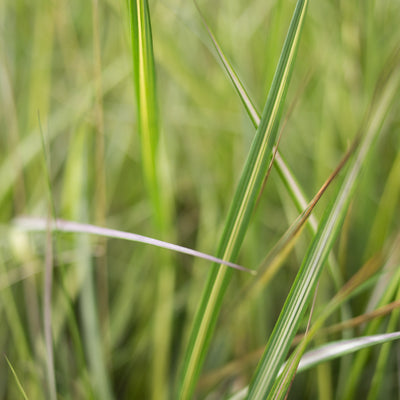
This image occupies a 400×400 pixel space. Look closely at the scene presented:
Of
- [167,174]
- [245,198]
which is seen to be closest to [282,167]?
[245,198]

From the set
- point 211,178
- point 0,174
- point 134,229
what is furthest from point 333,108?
point 0,174

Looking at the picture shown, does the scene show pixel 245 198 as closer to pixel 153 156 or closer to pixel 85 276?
pixel 153 156

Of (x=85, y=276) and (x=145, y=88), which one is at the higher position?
(x=145, y=88)

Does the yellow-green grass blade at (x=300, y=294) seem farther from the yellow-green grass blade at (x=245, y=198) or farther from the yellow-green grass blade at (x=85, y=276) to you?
the yellow-green grass blade at (x=85, y=276)

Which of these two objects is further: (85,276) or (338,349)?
(85,276)

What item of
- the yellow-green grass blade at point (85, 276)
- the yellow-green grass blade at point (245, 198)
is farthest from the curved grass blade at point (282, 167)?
the yellow-green grass blade at point (85, 276)

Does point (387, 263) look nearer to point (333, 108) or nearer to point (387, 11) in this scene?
point (333, 108)

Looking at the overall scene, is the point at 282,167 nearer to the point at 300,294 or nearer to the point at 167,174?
the point at 300,294
